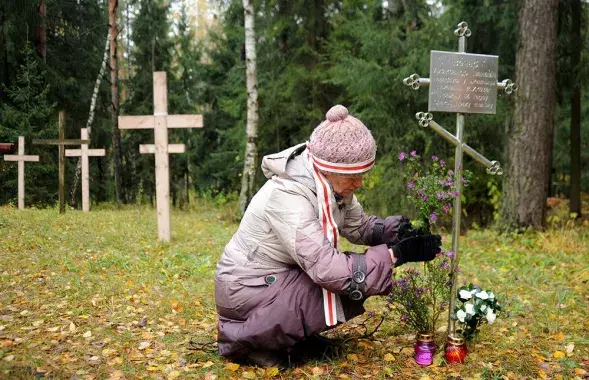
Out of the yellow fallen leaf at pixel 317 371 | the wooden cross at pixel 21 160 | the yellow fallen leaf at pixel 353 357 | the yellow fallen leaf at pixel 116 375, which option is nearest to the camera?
the yellow fallen leaf at pixel 116 375

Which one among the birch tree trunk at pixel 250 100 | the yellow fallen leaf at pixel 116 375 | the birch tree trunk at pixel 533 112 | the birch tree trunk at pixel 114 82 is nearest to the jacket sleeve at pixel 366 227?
the yellow fallen leaf at pixel 116 375

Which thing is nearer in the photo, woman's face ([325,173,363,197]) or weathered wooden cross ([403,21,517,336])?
woman's face ([325,173,363,197])

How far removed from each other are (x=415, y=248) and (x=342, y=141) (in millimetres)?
736

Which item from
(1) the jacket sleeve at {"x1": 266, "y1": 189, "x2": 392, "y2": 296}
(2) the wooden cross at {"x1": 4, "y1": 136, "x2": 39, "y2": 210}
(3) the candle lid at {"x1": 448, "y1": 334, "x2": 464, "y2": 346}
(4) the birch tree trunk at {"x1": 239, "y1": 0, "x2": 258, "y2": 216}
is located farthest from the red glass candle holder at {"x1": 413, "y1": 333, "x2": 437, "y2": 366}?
(2) the wooden cross at {"x1": 4, "y1": 136, "x2": 39, "y2": 210}

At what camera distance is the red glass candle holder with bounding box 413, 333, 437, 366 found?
320 centimetres

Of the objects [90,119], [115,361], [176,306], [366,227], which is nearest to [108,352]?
[115,361]

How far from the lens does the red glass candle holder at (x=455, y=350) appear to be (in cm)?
318

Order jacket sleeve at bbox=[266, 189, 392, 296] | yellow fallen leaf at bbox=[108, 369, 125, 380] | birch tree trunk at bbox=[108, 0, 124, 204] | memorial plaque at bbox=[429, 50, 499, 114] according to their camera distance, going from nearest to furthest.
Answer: jacket sleeve at bbox=[266, 189, 392, 296] → yellow fallen leaf at bbox=[108, 369, 125, 380] → memorial plaque at bbox=[429, 50, 499, 114] → birch tree trunk at bbox=[108, 0, 124, 204]

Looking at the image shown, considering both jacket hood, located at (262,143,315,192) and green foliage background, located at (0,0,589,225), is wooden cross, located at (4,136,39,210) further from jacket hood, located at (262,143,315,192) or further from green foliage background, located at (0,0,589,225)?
jacket hood, located at (262,143,315,192)

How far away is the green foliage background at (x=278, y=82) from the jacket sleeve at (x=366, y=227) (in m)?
5.80

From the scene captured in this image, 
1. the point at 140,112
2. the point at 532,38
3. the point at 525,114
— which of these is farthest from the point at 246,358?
the point at 140,112

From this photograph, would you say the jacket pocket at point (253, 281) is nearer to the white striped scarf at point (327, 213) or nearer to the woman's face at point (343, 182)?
the white striped scarf at point (327, 213)

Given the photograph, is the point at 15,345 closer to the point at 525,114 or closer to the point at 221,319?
the point at 221,319

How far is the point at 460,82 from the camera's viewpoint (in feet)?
10.5
